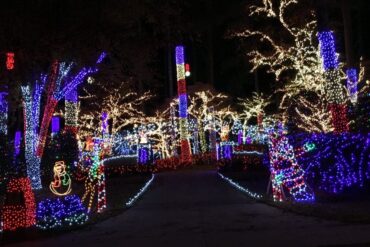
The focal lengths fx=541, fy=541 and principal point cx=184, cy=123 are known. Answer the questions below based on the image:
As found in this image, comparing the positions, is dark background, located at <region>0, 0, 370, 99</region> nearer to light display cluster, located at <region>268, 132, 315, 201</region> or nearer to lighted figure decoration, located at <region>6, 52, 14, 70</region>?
lighted figure decoration, located at <region>6, 52, 14, 70</region>

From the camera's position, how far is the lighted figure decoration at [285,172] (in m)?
13.4

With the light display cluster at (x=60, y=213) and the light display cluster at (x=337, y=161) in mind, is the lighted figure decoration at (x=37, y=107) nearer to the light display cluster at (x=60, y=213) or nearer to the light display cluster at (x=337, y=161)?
the light display cluster at (x=337, y=161)

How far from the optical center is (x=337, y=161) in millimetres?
13484

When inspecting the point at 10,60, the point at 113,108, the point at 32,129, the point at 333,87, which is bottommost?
the point at 32,129

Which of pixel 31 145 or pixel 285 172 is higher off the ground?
pixel 31 145

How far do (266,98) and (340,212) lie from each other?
35.3 metres

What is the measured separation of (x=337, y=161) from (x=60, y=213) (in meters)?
6.96

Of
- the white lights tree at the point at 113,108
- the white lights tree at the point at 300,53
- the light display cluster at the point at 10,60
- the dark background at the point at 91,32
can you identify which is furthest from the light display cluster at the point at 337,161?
the white lights tree at the point at 113,108

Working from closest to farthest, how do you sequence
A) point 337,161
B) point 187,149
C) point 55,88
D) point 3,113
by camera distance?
point 337,161 → point 55,88 → point 3,113 → point 187,149

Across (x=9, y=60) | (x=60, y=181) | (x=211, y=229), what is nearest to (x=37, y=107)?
(x=60, y=181)

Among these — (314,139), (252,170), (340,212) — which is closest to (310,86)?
(252,170)

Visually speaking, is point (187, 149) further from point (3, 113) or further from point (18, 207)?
point (18, 207)

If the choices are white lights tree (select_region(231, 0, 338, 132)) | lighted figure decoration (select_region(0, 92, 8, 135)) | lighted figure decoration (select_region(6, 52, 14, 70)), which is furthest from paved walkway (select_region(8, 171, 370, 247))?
white lights tree (select_region(231, 0, 338, 132))

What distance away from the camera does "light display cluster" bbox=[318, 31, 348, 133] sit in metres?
15.8
